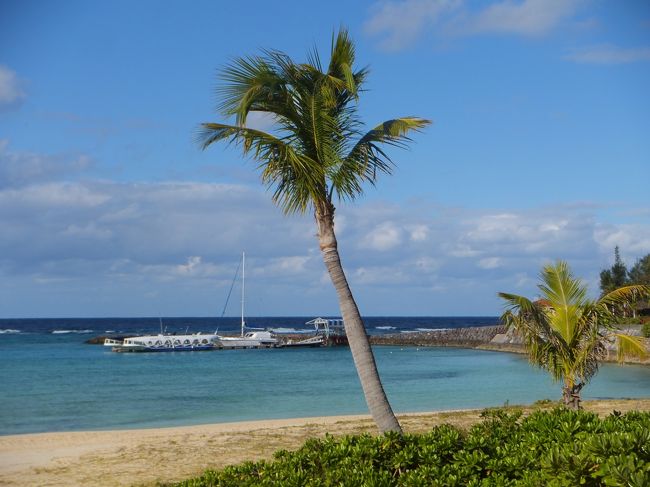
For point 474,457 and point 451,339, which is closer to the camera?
point 474,457

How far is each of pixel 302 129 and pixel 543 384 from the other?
90.4 feet

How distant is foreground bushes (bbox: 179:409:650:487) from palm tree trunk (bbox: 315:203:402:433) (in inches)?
79.7

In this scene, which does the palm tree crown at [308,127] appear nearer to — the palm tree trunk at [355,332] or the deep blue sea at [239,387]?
the palm tree trunk at [355,332]

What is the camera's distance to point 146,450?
51.9 feet

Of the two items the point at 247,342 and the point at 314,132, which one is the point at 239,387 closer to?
the point at 314,132

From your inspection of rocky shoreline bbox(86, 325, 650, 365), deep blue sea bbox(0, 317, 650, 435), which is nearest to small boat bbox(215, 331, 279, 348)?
rocky shoreline bbox(86, 325, 650, 365)

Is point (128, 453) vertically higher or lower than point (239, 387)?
higher

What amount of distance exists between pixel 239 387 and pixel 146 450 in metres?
20.1

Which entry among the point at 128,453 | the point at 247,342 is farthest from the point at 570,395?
the point at 247,342

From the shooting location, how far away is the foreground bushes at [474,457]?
5031 mm

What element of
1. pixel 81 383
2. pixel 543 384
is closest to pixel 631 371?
pixel 543 384

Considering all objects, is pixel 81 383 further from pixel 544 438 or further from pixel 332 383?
pixel 544 438

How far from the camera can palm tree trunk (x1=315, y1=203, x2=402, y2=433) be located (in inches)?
353

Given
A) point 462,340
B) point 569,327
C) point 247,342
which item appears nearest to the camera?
point 569,327
